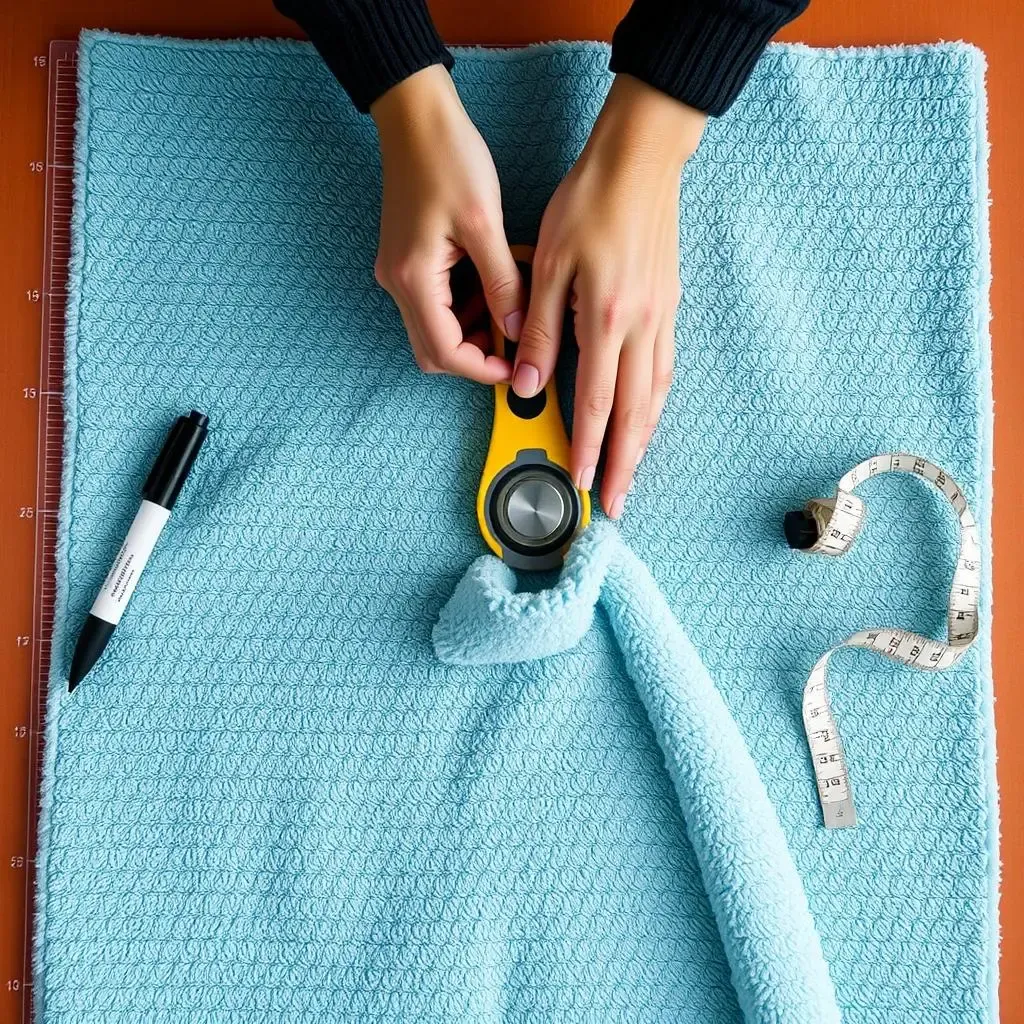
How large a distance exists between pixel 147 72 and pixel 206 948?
68cm

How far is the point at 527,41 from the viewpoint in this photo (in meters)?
0.79

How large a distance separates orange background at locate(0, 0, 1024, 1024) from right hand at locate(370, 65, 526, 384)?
16 cm

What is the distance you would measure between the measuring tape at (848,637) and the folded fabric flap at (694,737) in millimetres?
56

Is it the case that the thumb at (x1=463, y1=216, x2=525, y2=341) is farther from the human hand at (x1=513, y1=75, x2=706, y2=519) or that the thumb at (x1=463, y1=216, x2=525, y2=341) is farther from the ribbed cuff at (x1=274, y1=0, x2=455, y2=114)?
the ribbed cuff at (x1=274, y1=0, x2=455, y2=114)

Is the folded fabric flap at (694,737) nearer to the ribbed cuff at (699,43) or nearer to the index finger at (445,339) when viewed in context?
the index finger at (445,339)

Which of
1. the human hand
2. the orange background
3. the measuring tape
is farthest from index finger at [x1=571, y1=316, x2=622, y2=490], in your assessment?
the orange background

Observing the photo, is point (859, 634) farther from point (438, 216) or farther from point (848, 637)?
point (438, 216)

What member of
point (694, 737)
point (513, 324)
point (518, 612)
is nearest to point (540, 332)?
point (513, 324)

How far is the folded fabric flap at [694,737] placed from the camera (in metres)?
0.69

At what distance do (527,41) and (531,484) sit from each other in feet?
1.19

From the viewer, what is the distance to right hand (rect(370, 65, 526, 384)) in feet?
2.20

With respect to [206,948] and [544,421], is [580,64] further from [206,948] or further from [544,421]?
[206,948]

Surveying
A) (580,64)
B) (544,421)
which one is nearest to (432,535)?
(544,421)

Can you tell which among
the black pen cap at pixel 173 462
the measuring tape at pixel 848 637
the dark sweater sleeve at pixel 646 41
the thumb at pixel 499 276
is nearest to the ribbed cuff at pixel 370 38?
the dark sweater sleeve at pixel 646 41
